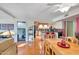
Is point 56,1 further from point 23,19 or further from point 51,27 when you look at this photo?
point 23,19

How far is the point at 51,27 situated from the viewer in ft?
6.52

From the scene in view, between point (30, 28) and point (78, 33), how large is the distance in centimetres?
76

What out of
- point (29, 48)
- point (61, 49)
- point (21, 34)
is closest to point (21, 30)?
point (21, 34)

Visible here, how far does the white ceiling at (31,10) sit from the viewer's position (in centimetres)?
170

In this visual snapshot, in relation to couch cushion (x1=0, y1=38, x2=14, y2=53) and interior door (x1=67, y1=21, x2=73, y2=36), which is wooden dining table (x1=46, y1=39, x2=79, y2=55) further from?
couch cushion (x1=0, y1=38, x2=14, y2=53)

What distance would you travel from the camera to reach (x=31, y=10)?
186 centimetres

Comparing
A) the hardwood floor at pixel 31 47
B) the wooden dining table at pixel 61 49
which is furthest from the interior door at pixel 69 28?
the hardwood floor at pixel 31 47

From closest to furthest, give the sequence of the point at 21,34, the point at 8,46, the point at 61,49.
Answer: the point at 61,49, the point at 8,46, the point at 21,34

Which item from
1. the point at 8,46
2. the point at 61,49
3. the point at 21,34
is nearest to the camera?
the point at 61,49

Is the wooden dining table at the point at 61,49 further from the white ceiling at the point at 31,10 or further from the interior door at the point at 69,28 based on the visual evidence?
the white ceiling at the point at 31,10

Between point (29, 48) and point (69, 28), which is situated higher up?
point (69, 28)

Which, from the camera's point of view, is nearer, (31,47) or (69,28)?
(69,28)

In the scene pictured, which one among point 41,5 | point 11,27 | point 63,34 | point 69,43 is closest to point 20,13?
point 11,27

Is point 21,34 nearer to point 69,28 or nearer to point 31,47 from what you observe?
point 31,47
